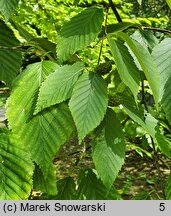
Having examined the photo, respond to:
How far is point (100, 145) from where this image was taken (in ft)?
2.36

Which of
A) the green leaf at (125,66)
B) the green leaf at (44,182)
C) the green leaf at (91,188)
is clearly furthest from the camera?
the green leaf at (91,188)

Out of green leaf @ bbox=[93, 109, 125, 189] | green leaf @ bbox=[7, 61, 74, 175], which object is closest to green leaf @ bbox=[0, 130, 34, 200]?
green leaf @ bbox=[7, 61, 74, 175]

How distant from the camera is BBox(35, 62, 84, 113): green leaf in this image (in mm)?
674

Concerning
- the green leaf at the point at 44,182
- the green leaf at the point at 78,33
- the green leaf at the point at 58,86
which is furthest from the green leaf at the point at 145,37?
the green leaf at the point at 44,182

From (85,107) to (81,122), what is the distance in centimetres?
3

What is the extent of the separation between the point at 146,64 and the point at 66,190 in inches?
16.5

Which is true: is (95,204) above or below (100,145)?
below

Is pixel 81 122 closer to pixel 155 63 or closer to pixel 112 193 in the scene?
pixel 155 63

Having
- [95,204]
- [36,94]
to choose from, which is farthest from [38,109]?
[95,204]

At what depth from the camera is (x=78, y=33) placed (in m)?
0.74

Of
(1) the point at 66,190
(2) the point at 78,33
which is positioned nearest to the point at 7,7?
(2) the point at 78,33

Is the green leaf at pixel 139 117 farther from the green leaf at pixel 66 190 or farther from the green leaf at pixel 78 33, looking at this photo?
the green leaf at pixel 66 190

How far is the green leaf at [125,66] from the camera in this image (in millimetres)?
652

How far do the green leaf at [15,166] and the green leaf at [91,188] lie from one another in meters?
0.21
